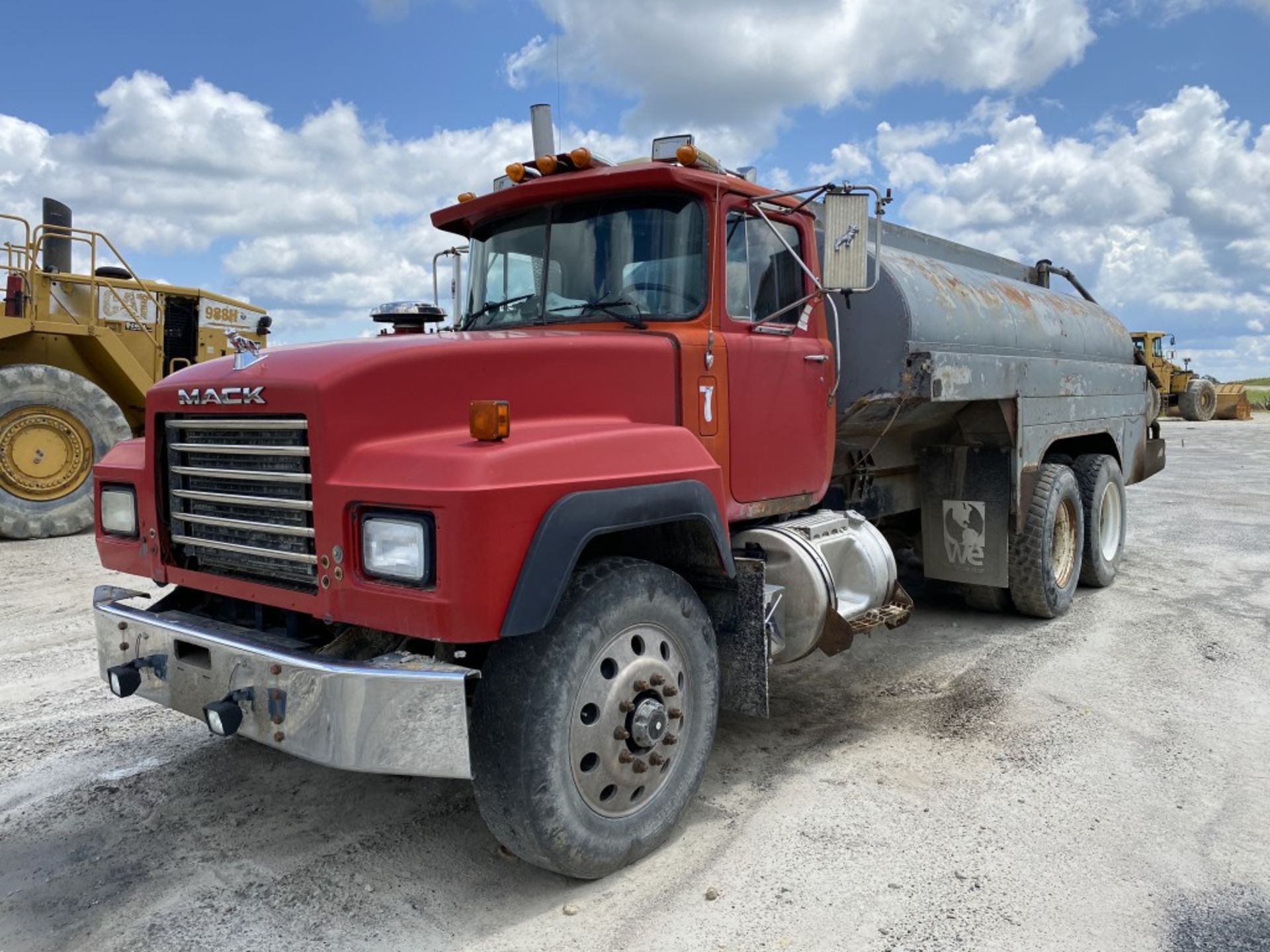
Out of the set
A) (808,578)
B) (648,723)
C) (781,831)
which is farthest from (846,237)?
(781,831)

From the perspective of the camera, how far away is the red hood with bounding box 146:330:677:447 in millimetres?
2986

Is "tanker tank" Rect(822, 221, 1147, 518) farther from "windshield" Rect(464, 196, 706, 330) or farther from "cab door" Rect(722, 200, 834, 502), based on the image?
"windshield" Rect(464, 196, 706, 330)

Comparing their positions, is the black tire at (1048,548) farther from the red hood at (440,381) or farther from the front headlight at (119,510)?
the front headlight at (119,510)

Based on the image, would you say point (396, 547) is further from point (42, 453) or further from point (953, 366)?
point (42, 453)

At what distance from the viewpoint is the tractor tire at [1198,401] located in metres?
35.6

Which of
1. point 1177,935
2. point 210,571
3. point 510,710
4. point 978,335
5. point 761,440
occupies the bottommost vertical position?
point 1177,935

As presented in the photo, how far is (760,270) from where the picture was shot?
14.2 ft

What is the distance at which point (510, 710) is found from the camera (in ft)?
9.74

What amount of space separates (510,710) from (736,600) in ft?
4.14

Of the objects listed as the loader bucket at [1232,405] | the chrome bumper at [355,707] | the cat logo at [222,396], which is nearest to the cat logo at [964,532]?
the chrome bumper at [355,707]

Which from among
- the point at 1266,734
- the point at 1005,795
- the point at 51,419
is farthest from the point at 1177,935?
the point at 51,419

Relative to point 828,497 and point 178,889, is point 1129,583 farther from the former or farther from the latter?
point 178,889

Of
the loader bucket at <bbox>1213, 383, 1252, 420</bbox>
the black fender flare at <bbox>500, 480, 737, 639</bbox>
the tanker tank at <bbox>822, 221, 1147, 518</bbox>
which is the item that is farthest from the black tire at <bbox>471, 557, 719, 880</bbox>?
the loader bucket at <bbox>1213, 383, 1252, 420</bbox>

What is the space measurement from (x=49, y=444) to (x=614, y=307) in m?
8.73
